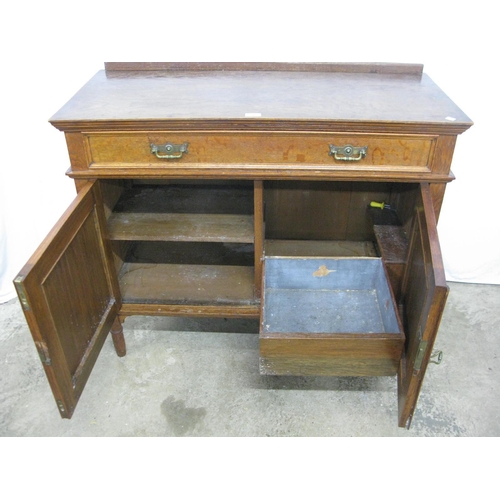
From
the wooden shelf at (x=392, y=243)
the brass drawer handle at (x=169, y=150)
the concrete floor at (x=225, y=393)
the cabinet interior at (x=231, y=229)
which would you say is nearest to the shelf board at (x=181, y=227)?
the cabinet interior at (x=231, y=229)

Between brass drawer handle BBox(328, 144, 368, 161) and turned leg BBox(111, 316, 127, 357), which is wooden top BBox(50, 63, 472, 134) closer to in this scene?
brass drawer handle BBox(328, 144, 368, 161)

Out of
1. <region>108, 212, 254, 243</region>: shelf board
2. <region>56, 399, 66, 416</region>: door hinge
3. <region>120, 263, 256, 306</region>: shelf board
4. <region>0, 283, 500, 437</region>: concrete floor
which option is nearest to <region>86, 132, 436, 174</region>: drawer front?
<region>108, 212, 254, 243</region>: shelf board

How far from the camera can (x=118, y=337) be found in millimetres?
1713

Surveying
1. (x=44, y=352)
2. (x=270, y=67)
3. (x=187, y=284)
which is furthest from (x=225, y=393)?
(x=270, y=67)

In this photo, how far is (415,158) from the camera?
128 centimetres

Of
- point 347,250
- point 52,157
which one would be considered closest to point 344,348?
point 347,250

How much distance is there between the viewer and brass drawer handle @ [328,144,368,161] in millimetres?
1264

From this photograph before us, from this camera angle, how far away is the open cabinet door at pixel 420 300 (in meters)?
1.07

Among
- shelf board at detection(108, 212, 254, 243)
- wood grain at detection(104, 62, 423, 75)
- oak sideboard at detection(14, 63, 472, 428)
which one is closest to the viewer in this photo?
oak sideboard at detection(14, 63, 472, 428)

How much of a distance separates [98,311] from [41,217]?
81cm

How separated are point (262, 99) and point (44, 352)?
0.88 metres

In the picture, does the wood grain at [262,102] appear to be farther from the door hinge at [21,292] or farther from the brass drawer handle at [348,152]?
the door hinge at [21,292]

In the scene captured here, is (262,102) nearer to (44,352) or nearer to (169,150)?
(169,150)
